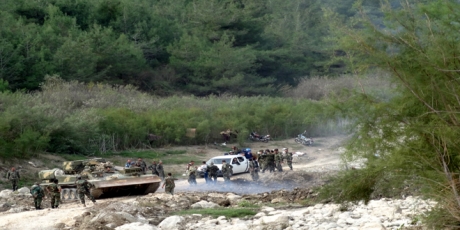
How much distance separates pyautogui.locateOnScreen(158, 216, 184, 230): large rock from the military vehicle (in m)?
6.59

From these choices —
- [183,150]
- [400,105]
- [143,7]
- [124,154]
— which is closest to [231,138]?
[183,150]

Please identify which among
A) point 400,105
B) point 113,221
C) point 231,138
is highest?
point 400,105

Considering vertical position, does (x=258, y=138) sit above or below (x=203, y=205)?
below

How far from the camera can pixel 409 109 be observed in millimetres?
16312

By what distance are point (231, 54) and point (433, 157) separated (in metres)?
56.1

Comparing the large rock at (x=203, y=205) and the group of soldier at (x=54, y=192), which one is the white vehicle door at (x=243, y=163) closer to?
the large rock at (x=203, y=205)

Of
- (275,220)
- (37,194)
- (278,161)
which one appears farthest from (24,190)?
(275,220)

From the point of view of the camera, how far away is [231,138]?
54.1 metres

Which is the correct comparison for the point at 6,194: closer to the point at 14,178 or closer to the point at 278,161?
the point at 14,178

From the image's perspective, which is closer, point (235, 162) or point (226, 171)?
point (226, 171)

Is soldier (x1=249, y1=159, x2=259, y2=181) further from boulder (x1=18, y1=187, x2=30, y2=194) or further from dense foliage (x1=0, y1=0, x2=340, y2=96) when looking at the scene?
dense foliage (x1=0, y1=0, x2=340, y2=96)

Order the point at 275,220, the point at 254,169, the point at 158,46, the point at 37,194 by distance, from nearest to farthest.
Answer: the point at 275,220, the point at 37,194, the point at 254,169, the point at 158,46

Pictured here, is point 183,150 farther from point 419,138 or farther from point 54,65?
point 419,138

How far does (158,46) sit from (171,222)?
2129 inches
